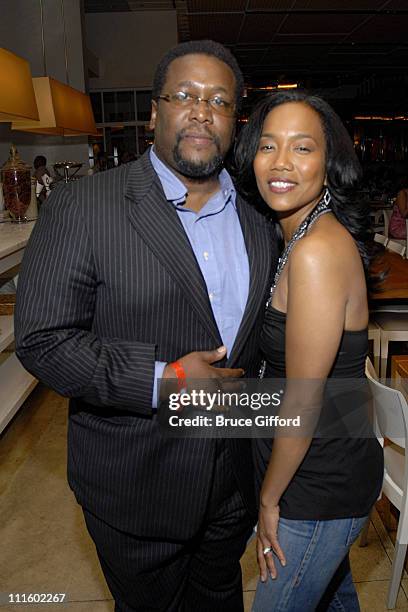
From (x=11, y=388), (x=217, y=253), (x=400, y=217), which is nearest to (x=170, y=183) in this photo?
(x=217, y=253)

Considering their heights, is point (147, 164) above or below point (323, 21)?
below

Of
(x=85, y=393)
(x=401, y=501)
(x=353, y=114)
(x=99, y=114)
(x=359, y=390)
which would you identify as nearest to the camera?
(x=85, y=393)

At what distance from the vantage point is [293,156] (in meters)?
1.32

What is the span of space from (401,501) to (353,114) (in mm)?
12235

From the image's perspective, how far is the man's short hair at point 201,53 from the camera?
4.51ft

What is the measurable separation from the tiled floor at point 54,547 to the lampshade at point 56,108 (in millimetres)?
2203

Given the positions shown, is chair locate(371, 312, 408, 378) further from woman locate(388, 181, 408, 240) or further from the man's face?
woman locate(388, 181, 408, 240)

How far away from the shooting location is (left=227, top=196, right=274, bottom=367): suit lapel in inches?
53.0

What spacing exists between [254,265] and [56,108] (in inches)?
135

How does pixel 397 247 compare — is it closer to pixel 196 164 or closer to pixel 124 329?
pixel 196 164

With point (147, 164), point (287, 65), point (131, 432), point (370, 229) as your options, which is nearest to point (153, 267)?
point (147, 164)

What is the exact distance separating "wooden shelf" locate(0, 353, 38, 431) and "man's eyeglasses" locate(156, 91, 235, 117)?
2046 millimetres

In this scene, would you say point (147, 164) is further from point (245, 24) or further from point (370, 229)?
point (245, 24)

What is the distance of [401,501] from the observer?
6.57ft
